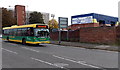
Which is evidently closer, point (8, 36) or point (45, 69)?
point (45, 69)

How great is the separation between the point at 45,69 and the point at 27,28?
1389 centimetres

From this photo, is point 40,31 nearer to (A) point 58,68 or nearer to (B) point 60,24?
(B) point 60,24

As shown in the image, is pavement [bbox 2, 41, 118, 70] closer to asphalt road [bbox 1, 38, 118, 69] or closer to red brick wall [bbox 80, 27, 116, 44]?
asphalt road [bbox 1, 38, 118, 69]

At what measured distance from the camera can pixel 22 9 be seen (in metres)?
102

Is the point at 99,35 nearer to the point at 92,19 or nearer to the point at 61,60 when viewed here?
the point at 61,60

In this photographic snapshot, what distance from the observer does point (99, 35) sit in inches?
909

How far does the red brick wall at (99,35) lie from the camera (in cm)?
2159

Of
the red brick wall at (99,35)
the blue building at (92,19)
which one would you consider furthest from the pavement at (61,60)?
the blue building at (92,19)

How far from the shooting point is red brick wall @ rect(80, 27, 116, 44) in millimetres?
21592

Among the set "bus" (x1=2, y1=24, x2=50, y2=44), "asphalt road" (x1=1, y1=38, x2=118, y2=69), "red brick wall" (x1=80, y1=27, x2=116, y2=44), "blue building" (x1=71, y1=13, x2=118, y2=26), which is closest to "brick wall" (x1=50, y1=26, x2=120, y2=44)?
"red brick wall" (x1=80, y1=27, x2=116, y2=44)

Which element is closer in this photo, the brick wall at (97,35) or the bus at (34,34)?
the bus at (34,34)

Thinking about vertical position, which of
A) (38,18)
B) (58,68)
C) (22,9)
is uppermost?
(22,9)

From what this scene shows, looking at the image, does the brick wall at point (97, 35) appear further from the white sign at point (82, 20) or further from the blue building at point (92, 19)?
the white sign at point (82, 20)

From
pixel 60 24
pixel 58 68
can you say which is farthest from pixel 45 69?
pixel 60 24
